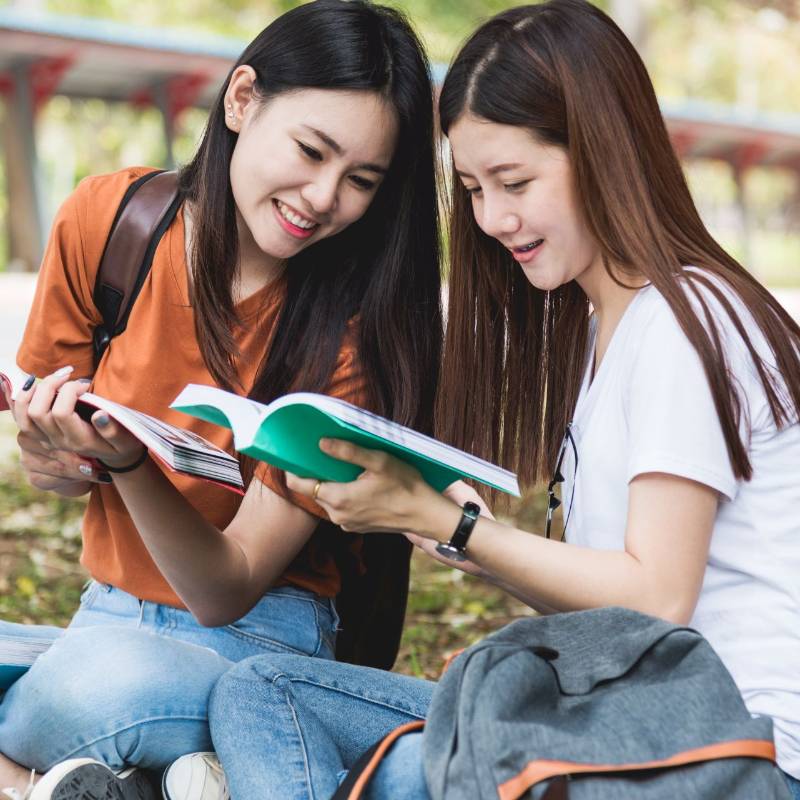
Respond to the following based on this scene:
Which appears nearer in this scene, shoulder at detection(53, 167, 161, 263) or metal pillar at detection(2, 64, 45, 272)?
shoulder at detection(53, 167, 161, 263)

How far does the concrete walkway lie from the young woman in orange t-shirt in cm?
436

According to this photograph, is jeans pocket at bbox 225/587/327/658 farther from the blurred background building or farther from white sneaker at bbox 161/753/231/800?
the blurred background building

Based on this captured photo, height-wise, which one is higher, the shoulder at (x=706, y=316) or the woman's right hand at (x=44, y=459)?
the shoulder at (x=706, y=316)

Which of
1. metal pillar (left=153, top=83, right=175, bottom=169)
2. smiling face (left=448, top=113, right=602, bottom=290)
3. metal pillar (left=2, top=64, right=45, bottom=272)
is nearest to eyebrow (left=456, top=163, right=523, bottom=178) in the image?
smiling face (left=448, top=113, right=602, bottom=290)

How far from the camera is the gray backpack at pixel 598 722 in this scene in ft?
4.98

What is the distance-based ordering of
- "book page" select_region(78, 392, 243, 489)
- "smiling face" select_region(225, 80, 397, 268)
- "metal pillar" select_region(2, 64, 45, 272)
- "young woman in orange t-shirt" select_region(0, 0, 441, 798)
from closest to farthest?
"book page" select_region(78, 392, 243, 489), "young woman in orange t-shirt" select_region(0, 0, 441, 798), "smiling face" select_region(225, 80, 397, 268), "metal pillar" select_region(2, 64, 45, 272)

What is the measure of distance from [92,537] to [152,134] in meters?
25.7

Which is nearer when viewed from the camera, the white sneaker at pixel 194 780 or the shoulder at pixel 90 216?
the white sneaker at pixel 194 780

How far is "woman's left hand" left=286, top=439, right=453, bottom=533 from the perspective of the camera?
1.75 meters

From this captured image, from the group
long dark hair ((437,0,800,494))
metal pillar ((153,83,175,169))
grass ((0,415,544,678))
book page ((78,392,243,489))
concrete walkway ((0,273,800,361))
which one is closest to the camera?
book page ((78,392,243,489))

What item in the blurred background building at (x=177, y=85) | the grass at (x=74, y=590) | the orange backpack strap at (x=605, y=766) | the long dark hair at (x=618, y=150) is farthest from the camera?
the blurred background building at (x=177, y=85)

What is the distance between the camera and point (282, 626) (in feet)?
8.05

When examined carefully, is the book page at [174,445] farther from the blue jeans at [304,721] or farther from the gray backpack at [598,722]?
the gray backpack at [598,722]

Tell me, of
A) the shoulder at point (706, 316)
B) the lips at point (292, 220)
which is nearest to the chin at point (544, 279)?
the shoulder at point (706, 316)
